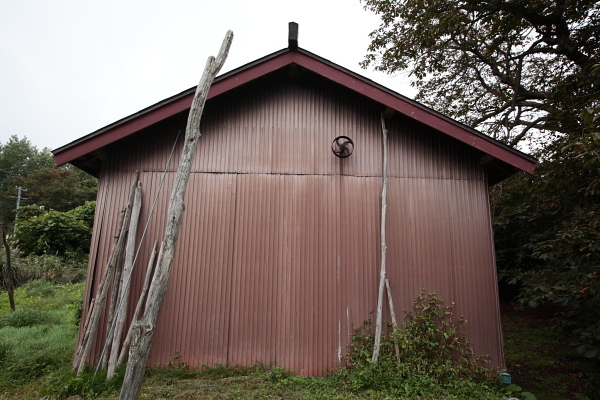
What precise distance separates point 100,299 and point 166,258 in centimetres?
234

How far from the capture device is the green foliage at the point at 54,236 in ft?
49.4

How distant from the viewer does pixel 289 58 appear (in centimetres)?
583

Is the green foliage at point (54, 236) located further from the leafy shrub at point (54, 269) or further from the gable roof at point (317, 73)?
the gable roof at point (317, 73)

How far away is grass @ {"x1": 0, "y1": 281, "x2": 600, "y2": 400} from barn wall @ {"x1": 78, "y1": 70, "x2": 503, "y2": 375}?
0.41m

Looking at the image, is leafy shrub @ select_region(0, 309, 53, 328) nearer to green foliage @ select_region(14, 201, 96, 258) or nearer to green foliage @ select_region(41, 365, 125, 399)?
green foliage @ select_region(41, 365, 125, 399)

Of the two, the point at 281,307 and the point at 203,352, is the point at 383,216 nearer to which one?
the point at 281,307

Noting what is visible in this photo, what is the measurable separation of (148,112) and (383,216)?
176 inches

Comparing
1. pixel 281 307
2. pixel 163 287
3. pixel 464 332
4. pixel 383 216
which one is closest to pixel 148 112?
pixel 163 287

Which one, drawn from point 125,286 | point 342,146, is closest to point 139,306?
point 125,286

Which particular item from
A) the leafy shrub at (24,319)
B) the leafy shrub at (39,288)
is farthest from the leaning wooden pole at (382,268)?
the leafy shrub at (39,288)

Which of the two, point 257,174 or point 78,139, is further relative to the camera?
point 257,174

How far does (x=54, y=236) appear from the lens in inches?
605

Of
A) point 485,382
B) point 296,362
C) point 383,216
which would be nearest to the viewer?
point 485,382

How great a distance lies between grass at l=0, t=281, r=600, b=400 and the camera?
438 centimetres
